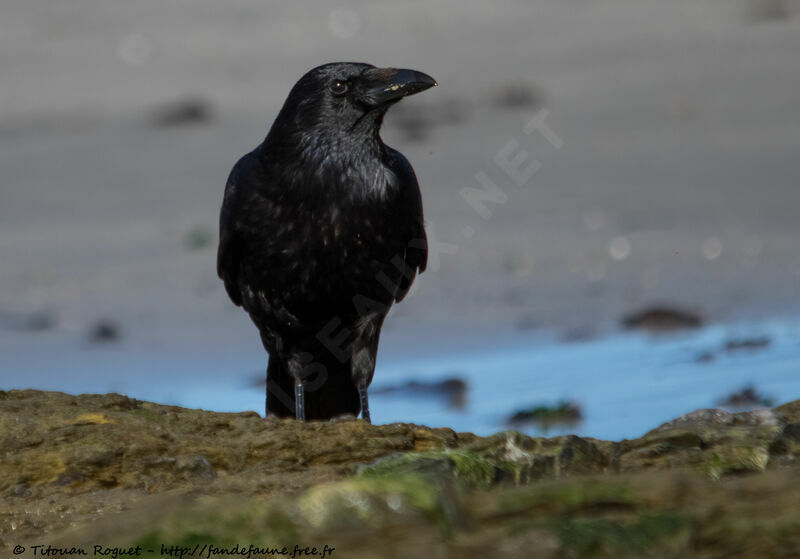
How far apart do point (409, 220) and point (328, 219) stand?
69 centimetres

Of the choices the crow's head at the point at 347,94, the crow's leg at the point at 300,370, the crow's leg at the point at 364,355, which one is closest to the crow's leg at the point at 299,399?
the crow's leg at the point at 300,370

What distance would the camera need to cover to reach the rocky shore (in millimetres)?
2984

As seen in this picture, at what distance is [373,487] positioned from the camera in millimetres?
3244

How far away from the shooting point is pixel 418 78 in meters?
6.60

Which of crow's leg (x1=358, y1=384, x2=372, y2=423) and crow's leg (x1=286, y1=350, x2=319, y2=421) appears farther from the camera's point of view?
crow's leg (x1=286, y1=350, x2=319, y2=421)

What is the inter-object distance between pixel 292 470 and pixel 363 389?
2102 millimetres

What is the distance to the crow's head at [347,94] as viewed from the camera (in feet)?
21.6

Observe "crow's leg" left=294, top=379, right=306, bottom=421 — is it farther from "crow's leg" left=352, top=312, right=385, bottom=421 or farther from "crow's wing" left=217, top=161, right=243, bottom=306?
"crow's wing" left=217, top=161, right=243, bottom=306

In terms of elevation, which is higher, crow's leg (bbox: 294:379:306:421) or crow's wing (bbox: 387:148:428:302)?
crow's wing (bbox: 387:148:428:302)

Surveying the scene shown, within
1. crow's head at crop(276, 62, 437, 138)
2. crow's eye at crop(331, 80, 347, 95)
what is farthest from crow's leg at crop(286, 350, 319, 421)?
crow's eye at crop(331, 80, 347, 95)

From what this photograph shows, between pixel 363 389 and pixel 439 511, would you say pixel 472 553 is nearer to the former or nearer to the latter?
pixel 439 511

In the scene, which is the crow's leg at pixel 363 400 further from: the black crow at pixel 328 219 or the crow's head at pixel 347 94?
the crow's head at pixel 347 94

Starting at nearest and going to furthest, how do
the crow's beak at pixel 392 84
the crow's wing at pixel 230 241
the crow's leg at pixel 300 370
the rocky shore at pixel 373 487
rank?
the rocky shore at pixel 373 487, the crow's beak at pixel 392 84, the crow's wing at pixel 230 241, the crow's leg at pixel 300 370

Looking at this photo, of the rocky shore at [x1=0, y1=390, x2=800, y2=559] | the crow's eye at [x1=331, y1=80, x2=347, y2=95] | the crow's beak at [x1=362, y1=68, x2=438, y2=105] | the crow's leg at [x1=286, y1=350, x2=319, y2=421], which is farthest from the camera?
the crow's leg at [x1=286, y1=350, x2=319, y2=421]
